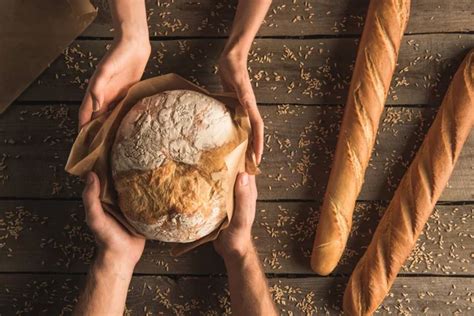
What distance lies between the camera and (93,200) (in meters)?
1.21

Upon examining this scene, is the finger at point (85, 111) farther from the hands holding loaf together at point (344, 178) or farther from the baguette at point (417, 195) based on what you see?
the baguette at point (417, 195)

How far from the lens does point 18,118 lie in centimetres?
148

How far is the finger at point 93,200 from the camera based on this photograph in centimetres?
120

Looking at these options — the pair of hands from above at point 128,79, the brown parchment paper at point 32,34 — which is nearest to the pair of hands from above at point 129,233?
the pair of hands from above at point 128,79

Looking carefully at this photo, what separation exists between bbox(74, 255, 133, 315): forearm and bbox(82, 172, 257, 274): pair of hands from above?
0.01 m

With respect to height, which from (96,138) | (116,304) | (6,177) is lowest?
(116,304)

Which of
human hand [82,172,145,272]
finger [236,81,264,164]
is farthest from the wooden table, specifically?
finger [236,81,264,164]

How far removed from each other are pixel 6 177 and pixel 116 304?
19.7 inches

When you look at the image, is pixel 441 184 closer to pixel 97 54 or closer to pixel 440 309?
pixel 440 309

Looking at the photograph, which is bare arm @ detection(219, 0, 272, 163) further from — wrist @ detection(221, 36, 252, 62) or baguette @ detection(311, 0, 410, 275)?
baguette @ detection(311, 0, 410, 275)

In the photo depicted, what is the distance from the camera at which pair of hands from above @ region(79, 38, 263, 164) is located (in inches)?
46.9

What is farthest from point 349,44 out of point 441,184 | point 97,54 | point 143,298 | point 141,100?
point 143,298

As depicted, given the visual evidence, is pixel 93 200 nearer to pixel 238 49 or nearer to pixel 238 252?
pixel 238 252

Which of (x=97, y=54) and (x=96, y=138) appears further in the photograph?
(x=97, y=54)
